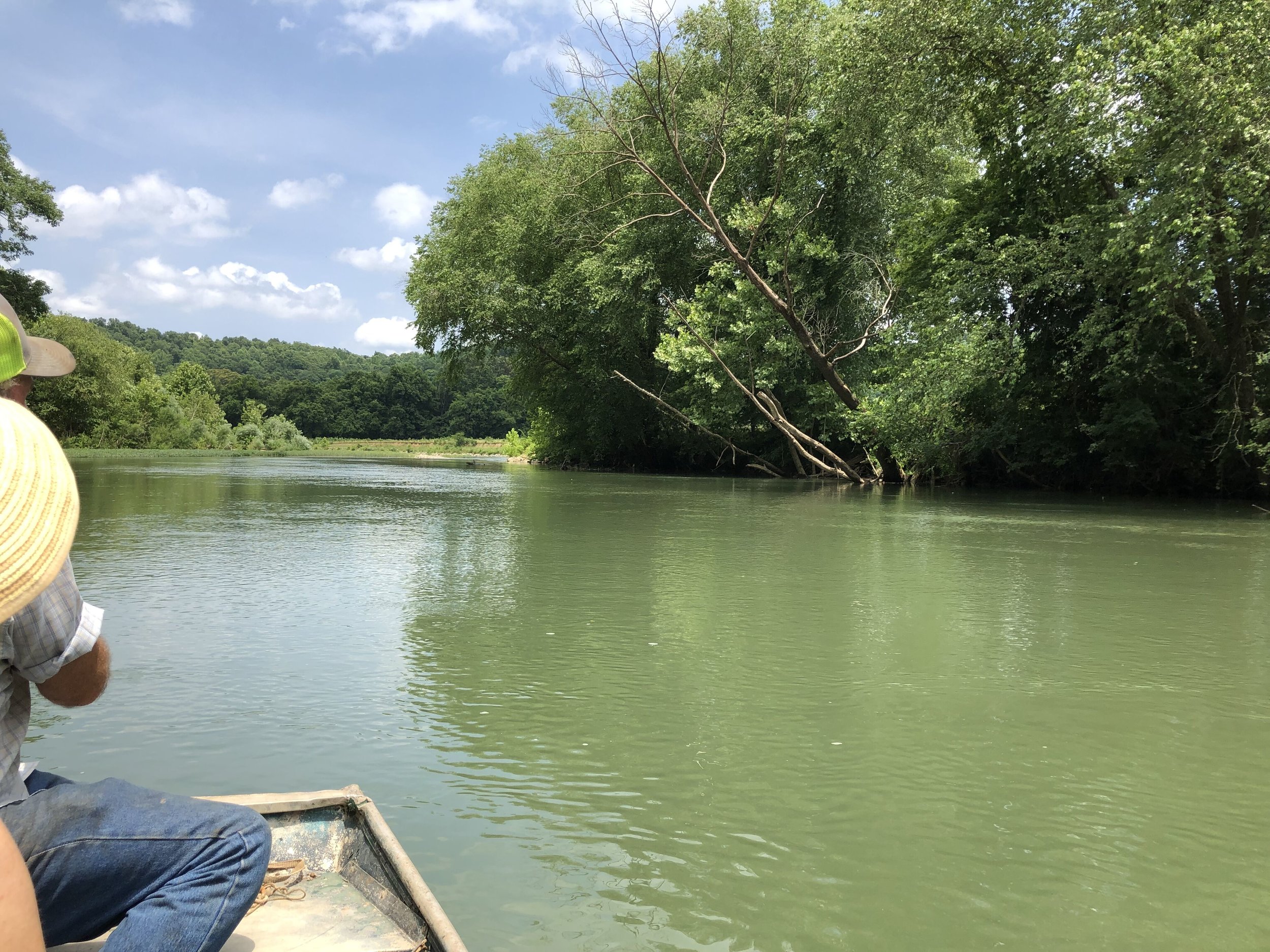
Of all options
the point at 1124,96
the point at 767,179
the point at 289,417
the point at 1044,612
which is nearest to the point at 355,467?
the point at 767,179

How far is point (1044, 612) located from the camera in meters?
7.54

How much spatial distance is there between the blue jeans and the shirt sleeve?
0.27m

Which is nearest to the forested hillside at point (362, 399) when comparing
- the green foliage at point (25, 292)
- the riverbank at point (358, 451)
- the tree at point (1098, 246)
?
the riverbank at point (358, 451)

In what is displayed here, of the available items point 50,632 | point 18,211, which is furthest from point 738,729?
point 18,211

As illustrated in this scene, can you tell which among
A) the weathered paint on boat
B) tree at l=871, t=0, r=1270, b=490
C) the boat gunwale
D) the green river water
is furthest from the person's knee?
tree at l=871, t=0, r=1270, b=490

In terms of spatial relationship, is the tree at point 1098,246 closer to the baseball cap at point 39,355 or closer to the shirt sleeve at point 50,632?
the baseball cap at point 39,355

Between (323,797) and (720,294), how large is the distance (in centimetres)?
2517

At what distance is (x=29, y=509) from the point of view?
5.13ft

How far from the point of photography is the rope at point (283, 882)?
2529mm

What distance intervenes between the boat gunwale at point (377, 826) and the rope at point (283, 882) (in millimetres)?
149

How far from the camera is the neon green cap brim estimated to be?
186 cm

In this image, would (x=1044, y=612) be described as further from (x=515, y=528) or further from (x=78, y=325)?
(x=78, y=325)

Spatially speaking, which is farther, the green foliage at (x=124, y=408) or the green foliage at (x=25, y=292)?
the green foliage at (x=124, y=408)

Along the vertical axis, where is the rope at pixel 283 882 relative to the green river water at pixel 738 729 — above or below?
above
